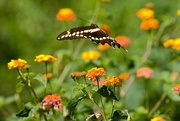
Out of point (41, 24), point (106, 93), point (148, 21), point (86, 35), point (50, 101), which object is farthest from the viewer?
point (41, 24)

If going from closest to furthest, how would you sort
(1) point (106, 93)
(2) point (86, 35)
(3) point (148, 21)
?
(1) point (106, 93) → (2) point (86, 35) → (3) point (148, 21)

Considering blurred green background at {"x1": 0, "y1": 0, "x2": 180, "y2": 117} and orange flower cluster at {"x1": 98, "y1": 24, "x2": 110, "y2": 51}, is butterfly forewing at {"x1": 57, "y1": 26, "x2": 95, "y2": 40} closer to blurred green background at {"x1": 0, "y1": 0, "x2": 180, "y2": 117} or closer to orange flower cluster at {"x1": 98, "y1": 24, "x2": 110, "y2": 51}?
orange flower cluster at {"x1": 98, "y1": 24, "x2": 110, "y2": 51}

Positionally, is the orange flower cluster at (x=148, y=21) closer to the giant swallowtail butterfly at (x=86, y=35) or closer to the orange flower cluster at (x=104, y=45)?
the orange flower cluster at (x=104, y=45)

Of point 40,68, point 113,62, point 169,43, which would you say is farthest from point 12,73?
point 169,43

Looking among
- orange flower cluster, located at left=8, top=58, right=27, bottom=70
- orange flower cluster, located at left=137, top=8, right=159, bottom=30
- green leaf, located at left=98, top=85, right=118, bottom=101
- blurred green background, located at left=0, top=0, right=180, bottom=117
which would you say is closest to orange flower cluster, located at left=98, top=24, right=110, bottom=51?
orange flower cluster, located at left=137, top=8, right=159, bottom=30

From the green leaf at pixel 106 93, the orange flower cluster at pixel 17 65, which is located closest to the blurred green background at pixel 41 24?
the orange flower cluster at pixel 17 65

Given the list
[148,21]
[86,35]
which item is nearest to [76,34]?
[86,35]

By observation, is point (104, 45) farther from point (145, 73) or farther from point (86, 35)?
point (86, 35)

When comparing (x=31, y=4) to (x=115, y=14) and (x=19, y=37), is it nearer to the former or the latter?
(x=19, y=37)

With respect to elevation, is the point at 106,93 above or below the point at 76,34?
below
